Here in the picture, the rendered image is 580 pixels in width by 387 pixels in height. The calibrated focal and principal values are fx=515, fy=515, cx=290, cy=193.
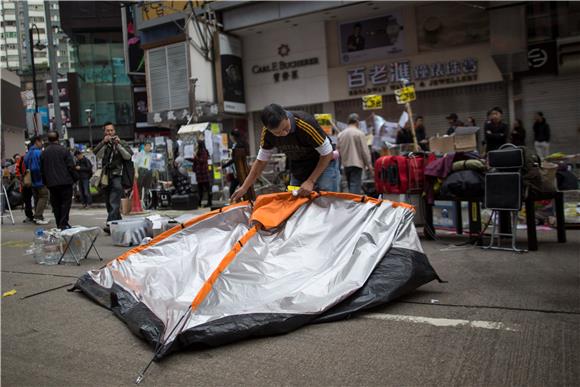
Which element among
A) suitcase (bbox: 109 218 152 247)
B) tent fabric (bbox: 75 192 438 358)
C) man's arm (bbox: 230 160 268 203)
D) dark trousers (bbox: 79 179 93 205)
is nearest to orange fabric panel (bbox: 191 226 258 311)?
tent fabric (bbox: 75 192 438 358)

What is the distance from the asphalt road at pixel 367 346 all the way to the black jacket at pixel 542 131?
38.4 feet

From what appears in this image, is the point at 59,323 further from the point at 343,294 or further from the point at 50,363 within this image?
the point at 343,294

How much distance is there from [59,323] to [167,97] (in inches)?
737

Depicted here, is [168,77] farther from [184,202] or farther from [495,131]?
[495,131]

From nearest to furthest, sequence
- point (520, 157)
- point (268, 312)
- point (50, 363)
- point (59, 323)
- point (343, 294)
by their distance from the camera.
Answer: point (50, 363) < point (268, 312) < point (343, 294) < point (59, 323) < point (520, 157)

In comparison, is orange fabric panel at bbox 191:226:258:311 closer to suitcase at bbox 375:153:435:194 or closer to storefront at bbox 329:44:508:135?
suitcase at bbox 375:153:435:194

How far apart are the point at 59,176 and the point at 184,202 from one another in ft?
15.4

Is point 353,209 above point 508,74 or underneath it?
underneath

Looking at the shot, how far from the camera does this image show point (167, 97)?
858 inches

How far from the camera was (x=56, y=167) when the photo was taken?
9359mm

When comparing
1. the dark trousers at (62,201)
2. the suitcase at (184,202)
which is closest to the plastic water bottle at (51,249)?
the dark trousers at (62,201)

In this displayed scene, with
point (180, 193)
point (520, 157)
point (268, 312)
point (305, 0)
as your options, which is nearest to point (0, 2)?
point (268, 312)

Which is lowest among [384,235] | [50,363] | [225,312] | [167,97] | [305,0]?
[50,363]

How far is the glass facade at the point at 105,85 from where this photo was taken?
44500 mm
